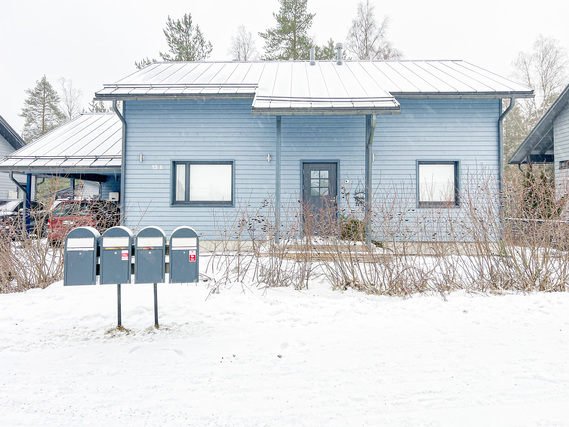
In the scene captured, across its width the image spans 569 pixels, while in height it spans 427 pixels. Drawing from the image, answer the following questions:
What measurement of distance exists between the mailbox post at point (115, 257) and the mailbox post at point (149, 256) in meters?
0.09

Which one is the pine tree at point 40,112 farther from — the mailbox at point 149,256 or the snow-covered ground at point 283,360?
the mailbox at point 149,256

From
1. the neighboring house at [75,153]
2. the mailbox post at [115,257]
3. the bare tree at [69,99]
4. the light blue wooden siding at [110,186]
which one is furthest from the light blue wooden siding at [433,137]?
the bare tree at [69,99]

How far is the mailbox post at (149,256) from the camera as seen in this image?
3.53 meters

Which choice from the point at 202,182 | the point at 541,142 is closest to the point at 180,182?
the point at 202,182

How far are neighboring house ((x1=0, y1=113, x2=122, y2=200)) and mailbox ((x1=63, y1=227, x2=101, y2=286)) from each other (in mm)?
6461

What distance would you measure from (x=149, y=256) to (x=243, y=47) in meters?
25.1

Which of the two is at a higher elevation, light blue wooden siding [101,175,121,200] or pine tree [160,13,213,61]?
pine tree [160,13,213,61]

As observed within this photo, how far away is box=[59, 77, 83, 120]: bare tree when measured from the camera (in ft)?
112

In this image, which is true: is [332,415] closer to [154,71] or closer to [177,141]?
[177,141]

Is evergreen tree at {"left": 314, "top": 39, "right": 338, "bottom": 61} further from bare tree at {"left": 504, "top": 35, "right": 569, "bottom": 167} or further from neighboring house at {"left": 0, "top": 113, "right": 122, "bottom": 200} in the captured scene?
bare tree at {"left": 504, "top": 35, "right": 569, "bottom": 167}

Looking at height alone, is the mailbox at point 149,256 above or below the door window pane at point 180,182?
below

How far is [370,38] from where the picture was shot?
71.9ft

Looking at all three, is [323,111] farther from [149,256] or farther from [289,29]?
[289,29]

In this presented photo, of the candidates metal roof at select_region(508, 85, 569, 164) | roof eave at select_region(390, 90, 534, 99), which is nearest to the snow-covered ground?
roof eave at select_region(390, 90, 534, 99)
